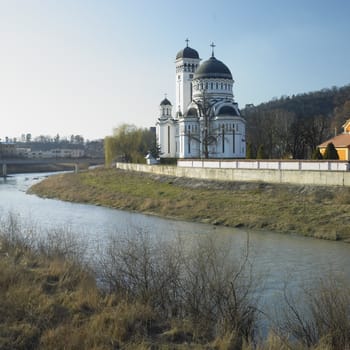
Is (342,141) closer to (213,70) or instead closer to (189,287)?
(213,70)

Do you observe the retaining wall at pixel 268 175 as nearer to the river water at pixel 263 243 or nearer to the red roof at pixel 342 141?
the river water at pixel 263 243

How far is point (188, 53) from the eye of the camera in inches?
2381

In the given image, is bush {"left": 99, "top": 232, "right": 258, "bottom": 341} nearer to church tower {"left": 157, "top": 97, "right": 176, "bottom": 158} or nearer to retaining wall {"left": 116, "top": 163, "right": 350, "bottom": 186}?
retaining wall {"left": 116, "top": 163, "right": 350, "bottom": 186}

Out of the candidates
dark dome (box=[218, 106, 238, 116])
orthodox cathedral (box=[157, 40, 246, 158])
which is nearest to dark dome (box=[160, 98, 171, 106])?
orthodox cathedral (box=[157, 40, 246, 158])

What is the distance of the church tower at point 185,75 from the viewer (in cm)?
5994

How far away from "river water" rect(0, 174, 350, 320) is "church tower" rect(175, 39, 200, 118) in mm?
32999

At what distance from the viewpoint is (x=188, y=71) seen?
60469 millimetres

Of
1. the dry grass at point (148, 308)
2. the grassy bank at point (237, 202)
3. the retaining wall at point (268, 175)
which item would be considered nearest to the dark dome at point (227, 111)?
the grassy bank at point (237, 202)

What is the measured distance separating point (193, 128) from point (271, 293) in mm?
42014

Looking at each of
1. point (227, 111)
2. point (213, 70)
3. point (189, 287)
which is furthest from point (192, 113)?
point (189, 287)

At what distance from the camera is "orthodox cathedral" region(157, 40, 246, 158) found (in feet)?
163

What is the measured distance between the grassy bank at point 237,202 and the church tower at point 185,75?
877 inches

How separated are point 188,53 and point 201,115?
12450mm

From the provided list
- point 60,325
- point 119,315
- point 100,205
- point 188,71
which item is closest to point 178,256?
point 119,315
